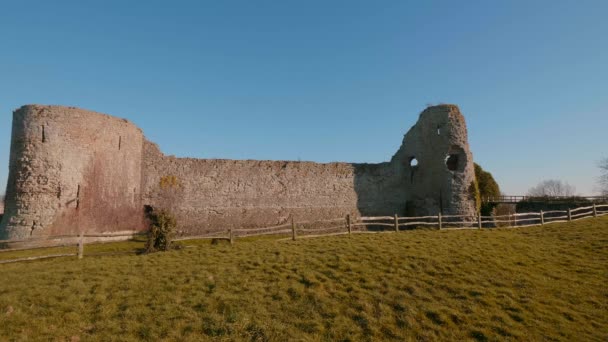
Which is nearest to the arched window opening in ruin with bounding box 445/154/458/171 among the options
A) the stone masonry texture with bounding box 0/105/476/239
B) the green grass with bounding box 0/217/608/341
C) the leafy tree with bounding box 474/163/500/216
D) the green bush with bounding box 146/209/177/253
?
the stone masonry texture with bounding box 0/105/476/239

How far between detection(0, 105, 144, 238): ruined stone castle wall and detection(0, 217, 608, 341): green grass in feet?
13.9

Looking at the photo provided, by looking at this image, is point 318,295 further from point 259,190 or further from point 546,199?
point 546,199

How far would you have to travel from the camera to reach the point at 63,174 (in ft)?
51.5

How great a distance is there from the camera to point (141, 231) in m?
18.7

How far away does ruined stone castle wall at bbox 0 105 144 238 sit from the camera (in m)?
15.0

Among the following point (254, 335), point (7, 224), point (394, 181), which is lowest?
point (254, 335)

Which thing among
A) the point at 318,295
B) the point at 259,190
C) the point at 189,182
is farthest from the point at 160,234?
the point at 259,190

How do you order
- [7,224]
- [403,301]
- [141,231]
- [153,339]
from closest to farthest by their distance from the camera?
[153,339]
[403,301]
[7,224]
[141,231]

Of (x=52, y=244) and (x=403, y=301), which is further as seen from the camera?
(x=52, y=244)

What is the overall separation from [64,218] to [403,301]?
15.1 meters

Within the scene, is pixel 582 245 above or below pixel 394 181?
below

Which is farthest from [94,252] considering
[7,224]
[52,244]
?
[7,224]

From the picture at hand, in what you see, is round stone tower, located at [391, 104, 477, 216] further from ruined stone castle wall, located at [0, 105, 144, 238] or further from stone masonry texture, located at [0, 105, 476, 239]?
ruined stone castle wall, located at [0, 105, 144, 238]

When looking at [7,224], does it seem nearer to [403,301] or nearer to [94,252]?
[94,252]
